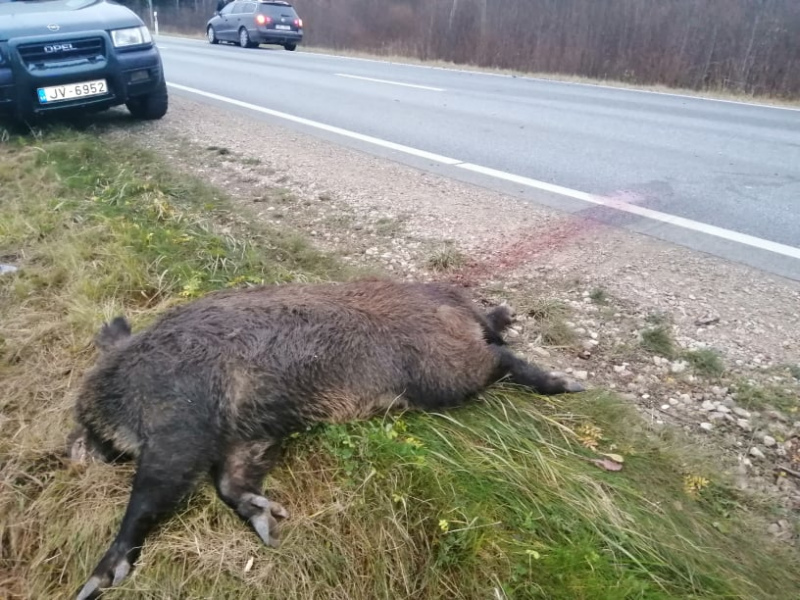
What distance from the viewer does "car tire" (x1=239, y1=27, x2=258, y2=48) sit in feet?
81.3

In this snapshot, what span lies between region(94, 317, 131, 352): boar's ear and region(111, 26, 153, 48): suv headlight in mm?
5520

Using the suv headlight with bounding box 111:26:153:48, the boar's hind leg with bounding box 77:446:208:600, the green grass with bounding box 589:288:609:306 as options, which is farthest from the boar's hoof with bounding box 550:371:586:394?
the suv headlight with bounding box 111:26:153:48

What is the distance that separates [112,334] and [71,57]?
534 cm

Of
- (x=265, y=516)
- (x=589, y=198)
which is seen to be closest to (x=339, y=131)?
(x=589, y=198)

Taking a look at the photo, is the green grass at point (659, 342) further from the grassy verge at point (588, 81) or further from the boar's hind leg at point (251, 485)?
the grassy verge at point (588, 81)

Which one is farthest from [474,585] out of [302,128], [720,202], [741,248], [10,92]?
[302,128]

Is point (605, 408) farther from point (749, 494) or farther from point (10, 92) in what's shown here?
point (10, 92)

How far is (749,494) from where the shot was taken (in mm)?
2652

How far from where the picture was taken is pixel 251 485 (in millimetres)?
2568

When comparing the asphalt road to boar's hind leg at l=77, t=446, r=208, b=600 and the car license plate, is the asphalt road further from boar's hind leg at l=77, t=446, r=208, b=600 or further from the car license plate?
boar's hind leg at l=77, t=446, r=208, b=600

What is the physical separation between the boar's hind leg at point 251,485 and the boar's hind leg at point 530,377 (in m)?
1.12

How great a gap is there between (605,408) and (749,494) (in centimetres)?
67

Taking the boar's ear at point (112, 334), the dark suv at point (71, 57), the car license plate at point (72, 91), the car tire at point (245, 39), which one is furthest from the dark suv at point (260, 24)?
the boar's ear at point (112, 334)

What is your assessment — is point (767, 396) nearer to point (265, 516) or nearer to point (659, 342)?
point (659, 342)
